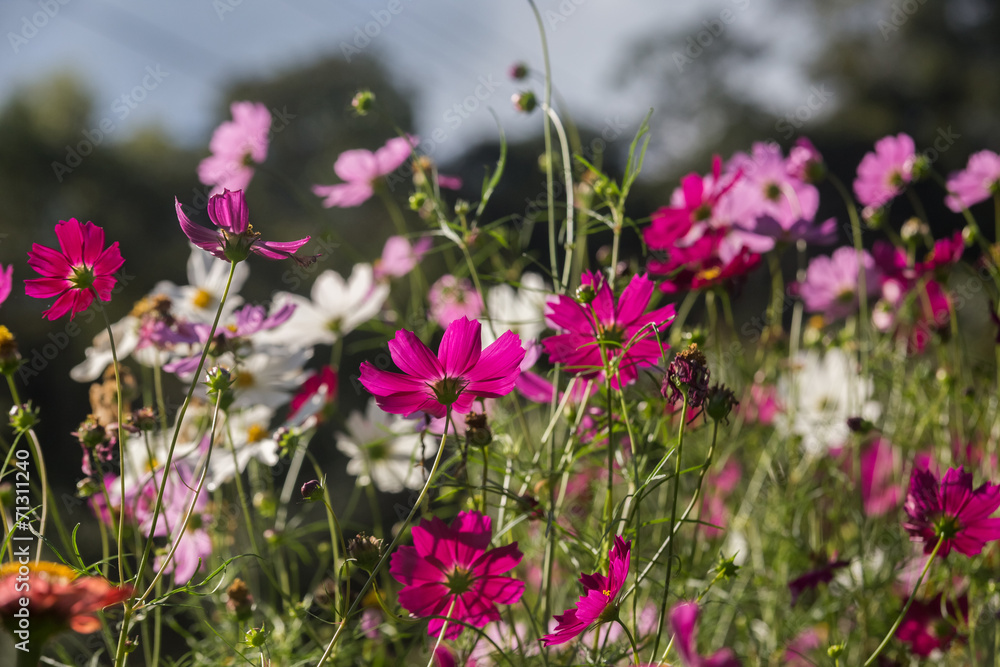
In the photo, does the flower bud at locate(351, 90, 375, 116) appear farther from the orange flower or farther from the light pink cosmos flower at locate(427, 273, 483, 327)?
the orange flower

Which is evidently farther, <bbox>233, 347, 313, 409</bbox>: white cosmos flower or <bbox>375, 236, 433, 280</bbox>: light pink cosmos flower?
<bbox>375, 236, 433, 280</bbox>: light pink cosmos flower

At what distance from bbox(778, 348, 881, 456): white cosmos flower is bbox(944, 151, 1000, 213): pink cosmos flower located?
17cm

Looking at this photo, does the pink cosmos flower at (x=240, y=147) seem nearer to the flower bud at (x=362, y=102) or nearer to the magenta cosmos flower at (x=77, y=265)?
the flower bud at (x=362, y=102)

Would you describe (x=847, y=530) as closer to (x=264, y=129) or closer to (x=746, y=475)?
(x=746, y=475)

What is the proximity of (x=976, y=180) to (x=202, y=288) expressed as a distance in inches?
27.7

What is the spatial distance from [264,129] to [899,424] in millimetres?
616

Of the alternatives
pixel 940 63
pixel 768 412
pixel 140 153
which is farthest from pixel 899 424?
pixel 940 63

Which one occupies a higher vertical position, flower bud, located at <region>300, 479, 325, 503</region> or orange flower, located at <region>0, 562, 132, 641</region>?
orange flower, located at <region>0, 562, 132, 641</region>

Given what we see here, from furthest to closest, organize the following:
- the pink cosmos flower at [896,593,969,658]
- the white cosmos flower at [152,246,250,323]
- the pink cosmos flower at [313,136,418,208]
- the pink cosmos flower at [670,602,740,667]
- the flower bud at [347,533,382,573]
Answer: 1. the pink cosmos flower at [313,136,418,208]
2. the white cosmos flower at [152,246,250,323]
3. the pink cosmos flower at [896,593,969,658]
4. the flower bud at [347,533,382,573]
5. the pink cosmos flower at [670,602,740,667]

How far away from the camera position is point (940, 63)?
15.2ft

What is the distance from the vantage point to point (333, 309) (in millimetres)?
663

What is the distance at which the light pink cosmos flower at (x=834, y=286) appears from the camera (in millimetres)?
751

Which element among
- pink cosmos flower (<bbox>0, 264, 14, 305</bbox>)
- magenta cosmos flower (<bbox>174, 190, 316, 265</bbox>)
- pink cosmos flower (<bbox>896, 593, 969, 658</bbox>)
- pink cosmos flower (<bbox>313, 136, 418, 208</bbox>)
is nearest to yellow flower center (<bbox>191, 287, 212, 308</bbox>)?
pink cosmos flower (<bbox>313, 136, 418, 208</bbox>)

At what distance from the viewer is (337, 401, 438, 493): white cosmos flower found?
0.57 m
